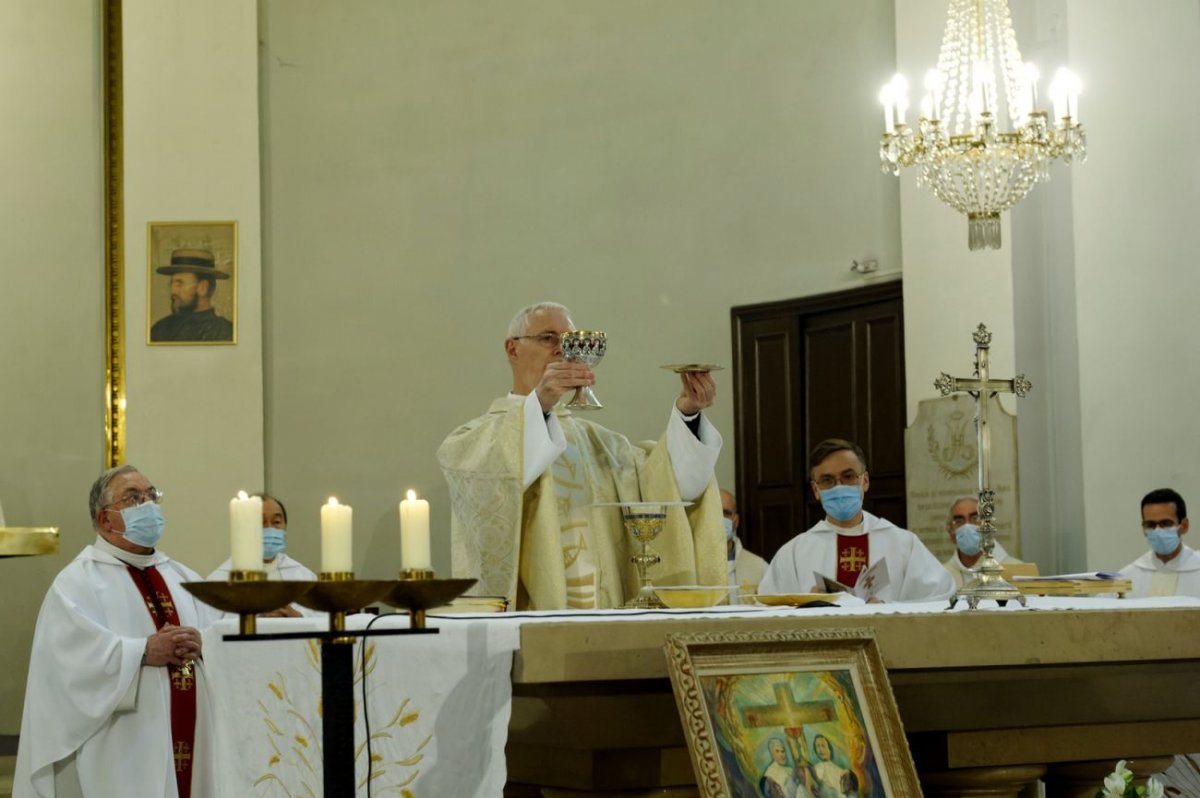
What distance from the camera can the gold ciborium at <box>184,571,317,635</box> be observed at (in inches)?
89.6

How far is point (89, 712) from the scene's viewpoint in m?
5.89

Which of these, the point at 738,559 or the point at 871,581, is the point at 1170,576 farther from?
the point at 871,581

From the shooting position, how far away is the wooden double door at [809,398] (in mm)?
9258

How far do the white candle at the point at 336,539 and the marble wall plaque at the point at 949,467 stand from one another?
6329 millimetres

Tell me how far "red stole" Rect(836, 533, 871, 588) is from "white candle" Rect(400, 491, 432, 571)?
11.6 feet

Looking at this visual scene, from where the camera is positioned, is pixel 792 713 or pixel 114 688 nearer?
pixel 792 713

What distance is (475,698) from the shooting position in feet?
9.69

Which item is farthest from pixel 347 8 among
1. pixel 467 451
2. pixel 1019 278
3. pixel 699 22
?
pixel 467 451

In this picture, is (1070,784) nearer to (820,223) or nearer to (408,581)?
(408,581)

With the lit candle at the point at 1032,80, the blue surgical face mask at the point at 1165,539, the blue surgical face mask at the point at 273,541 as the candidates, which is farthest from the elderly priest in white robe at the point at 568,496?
the blue surgical face mask at the point at 1165,539

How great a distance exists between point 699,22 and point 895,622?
7.56 m

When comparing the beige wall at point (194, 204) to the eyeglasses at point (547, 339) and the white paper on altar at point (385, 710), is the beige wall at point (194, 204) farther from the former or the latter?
the white paper on altar at point (385, 710)

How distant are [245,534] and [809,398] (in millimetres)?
7593

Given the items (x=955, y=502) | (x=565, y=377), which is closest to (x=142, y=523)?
(x=565, y=377)
